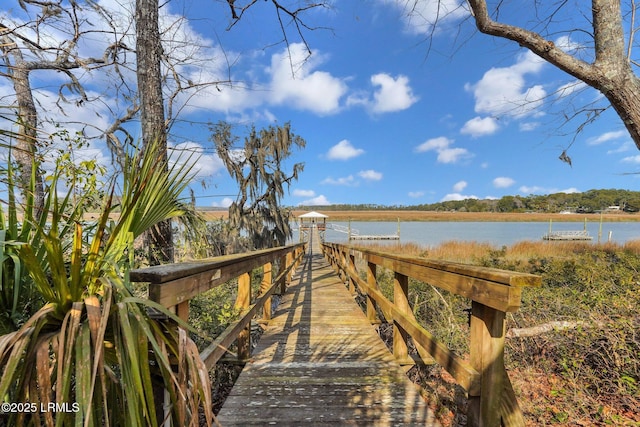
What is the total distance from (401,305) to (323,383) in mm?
756

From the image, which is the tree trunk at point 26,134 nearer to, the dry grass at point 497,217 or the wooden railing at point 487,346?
the wooden railing at point 487,346

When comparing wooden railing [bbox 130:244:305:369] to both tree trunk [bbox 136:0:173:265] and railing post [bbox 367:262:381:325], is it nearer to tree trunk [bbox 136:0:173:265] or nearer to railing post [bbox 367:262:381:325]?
railing post [bbox 367:262:381:325]

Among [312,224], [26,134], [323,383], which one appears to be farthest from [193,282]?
[312,224]

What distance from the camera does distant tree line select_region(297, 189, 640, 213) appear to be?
55.0m

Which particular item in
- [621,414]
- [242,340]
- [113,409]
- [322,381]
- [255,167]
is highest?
[255,167]

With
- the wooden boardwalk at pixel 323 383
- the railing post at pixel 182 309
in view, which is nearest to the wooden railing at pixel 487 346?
the wooden boardwalk at pixel 323 383

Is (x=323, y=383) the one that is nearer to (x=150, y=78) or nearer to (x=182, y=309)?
(x=182, y=309)

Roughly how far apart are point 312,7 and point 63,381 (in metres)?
3.99

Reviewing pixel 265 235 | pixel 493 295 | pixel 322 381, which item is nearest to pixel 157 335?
pixel 493 295

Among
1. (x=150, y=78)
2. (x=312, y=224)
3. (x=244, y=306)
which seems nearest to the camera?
(x=244, y=306)

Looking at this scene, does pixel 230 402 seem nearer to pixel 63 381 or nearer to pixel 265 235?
pixel 63 381

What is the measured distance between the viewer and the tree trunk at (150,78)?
377cm

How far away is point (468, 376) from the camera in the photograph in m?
1.22

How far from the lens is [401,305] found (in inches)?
89.8
